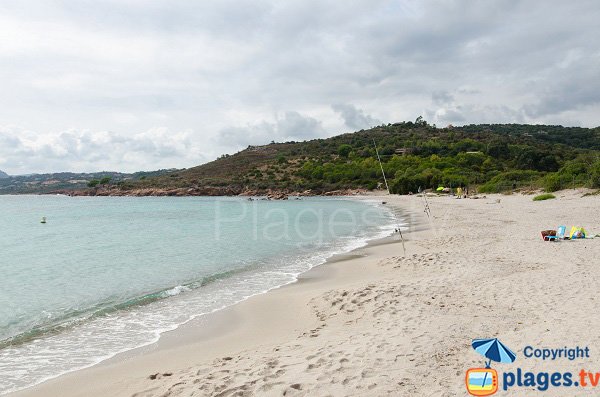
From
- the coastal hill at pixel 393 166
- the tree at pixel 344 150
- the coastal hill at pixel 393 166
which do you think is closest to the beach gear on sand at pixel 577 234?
the coastal hill at pixel 393 166

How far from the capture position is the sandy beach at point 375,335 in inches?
189

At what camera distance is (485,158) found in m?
90.9

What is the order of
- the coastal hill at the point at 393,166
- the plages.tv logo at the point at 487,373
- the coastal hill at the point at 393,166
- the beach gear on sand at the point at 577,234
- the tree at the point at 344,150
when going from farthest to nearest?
1. the tree at the point at 344,150
2. the coastal hill at the point at 393,166
3. the coastal hill at the point at 393,166
4. the beach gear on sand at the point at 577,234
5. the plages.tv logo at the point at 487,373

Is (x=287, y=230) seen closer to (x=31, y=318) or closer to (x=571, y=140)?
(x=31, y=318)

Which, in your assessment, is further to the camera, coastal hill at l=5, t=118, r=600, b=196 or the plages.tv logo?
coastal hill at l=5, t=118, r=600, b=196

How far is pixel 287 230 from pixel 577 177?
3199 centimetres

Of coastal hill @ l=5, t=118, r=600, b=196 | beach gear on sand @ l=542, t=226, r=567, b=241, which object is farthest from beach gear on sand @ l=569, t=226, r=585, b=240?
coastal hill @ l=5, t=118, r=600, b=196

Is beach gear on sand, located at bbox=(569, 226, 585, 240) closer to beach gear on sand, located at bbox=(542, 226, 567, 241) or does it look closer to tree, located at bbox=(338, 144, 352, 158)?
beach gear on sand, located at bbox=(542, 226, 567, 241)

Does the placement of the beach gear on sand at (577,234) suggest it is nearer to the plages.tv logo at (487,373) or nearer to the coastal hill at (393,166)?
the plages.tv logo at (487,373)

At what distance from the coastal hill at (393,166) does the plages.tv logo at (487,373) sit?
4784 centimetres

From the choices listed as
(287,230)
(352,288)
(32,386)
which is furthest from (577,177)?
(32,386)

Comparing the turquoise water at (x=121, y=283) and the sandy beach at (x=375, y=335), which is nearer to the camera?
the sandy beach at (x=375, y=335)

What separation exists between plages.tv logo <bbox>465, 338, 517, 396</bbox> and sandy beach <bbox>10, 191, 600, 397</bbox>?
12cm

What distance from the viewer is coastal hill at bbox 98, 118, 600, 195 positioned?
2854 inches
